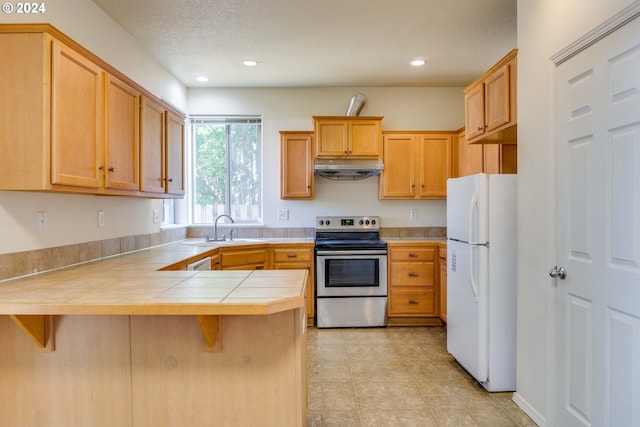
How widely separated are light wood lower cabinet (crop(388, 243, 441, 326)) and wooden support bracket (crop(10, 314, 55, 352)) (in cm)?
297

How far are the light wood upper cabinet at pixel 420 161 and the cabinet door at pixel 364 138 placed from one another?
15cm

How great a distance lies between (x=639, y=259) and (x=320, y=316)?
283 cm

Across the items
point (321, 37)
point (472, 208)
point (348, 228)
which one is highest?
point (321, 37)

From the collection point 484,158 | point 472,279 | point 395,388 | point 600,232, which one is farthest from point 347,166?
point 600,232

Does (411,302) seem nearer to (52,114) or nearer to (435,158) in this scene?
(435,158)

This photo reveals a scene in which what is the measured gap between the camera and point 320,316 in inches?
150

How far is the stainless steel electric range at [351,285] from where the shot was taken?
3.82 meters

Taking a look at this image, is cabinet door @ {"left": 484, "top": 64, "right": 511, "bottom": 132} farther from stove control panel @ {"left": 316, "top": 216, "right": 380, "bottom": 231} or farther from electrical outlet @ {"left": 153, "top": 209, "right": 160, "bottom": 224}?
electrical outlet @ {"left": 153, "top": 209, "right": 160, "bottom": 224}

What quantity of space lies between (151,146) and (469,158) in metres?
3.01

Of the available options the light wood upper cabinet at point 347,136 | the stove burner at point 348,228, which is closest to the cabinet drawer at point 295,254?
the stove burner at point 348,228

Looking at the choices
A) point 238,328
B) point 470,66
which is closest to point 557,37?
point 470,66

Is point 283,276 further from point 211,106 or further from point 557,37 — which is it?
point 211,106

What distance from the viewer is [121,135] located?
2.27 m

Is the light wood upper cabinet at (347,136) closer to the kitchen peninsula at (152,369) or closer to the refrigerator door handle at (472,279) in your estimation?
the refrigerator door handle at (472,279)
